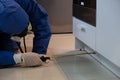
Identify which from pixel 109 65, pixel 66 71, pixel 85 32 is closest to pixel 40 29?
pixel 85 32

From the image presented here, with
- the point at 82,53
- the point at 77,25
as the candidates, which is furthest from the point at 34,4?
the point at 82,53

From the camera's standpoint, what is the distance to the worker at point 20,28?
4.12ft

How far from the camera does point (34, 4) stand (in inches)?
60.6

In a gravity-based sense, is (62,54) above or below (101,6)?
below

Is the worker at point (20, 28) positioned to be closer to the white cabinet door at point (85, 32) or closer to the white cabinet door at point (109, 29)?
the white cabinet door at point (85, 32)

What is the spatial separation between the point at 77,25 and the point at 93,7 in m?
0.33

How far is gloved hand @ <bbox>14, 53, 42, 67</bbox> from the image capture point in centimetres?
136

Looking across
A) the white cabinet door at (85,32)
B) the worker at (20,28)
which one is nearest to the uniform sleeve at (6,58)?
the worker at (20,28)

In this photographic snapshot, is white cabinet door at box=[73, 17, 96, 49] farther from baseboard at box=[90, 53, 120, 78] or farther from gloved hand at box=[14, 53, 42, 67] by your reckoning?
gloved hand at box=[14, 53, 42, 67]

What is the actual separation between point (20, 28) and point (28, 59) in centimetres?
17

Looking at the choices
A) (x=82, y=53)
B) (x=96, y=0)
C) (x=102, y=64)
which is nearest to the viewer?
(x=96, y=0)

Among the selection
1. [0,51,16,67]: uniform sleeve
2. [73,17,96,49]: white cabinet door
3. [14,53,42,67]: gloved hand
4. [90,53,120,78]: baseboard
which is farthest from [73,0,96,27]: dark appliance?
[0,51,16,67]: uniform sleeve

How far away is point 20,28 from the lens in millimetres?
1289

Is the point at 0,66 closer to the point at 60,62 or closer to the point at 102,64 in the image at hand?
the point at 60,62
